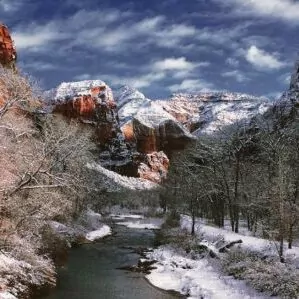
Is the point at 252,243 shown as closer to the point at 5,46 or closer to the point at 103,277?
the point at 103,277

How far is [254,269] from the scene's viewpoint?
28.7 meters

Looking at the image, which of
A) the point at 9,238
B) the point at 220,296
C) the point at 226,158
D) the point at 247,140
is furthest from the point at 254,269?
the point at 226,158

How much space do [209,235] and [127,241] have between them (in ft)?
53.1

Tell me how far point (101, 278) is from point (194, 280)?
250 inches

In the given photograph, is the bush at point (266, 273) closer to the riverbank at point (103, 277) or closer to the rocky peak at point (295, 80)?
the riverbank at point (103, 277)

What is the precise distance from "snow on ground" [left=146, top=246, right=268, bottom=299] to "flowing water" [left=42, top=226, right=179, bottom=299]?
3.88 feet

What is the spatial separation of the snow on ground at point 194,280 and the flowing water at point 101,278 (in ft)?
3.88

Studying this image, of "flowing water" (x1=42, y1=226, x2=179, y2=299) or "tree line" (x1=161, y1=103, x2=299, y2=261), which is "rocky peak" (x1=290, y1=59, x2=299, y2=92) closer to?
"tree line" (x1=161, y1=103, x2=299, y2=261)

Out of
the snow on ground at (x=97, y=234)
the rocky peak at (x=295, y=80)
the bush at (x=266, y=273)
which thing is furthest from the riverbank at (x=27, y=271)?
the rocky peak at (x=295, y=80)

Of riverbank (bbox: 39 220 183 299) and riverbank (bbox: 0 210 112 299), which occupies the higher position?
riverbank (bbox: 0 210 112 299)

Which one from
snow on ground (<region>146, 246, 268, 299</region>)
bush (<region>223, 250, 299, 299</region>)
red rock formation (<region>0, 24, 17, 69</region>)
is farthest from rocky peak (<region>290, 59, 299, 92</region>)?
bush (<region>223, 250, 299, 299</region>)

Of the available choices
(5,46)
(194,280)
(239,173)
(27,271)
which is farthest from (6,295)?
(5,46)

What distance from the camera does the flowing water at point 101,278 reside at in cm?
2795

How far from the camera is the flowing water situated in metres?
28.0
